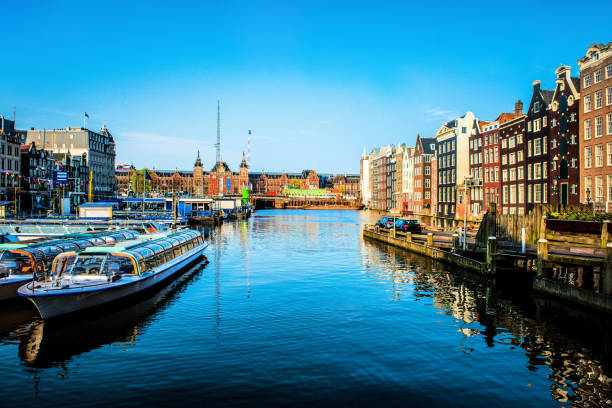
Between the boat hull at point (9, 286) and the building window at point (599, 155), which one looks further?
the building window at point (599, 155)

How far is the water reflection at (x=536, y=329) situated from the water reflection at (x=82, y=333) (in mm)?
15206

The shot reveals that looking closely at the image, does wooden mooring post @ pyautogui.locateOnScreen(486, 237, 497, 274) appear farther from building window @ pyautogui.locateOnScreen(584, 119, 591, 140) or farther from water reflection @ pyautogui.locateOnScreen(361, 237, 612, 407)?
building window @ pyautogui.locateOnScreen(584, 119, 591, 140)

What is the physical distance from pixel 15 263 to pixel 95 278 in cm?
659

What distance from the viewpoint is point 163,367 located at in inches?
702

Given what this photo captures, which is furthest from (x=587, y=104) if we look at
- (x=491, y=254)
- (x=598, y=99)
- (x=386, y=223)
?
(x=491, y=254)

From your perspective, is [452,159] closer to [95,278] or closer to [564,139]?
[564,139]

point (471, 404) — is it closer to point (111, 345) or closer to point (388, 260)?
point (111, 345)

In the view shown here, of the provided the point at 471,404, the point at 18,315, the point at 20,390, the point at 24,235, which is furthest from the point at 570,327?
the point at 24,235

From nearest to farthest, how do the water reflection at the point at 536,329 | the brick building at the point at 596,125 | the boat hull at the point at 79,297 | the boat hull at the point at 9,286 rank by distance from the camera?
the water reflection at the point at 536,329
the boat hull at the point at 79,297
the boat hull at the point at 9,286
the brick building at the point at 596,125

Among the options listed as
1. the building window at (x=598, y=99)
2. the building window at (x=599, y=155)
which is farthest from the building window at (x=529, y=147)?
the building window at (x=598, y=99)

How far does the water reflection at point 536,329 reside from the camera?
1680cm

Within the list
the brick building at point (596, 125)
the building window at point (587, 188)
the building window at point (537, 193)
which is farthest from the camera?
the building window at point (537, 193)

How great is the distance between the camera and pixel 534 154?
71500 millimetres

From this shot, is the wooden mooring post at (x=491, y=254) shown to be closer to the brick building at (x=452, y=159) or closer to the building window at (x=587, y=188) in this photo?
the building window at (x=587, y=188)
